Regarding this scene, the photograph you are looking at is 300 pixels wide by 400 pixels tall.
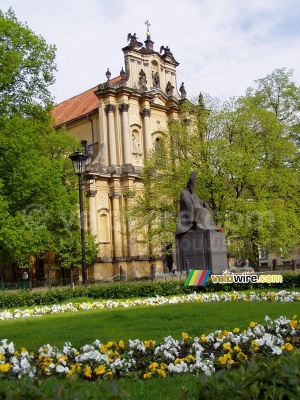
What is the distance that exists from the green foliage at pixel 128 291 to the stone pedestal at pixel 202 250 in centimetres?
181

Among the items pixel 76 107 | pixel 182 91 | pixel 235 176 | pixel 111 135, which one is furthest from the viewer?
pixel 76 107

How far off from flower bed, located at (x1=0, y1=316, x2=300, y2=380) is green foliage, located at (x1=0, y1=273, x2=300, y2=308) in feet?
34.0

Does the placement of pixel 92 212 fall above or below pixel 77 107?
below

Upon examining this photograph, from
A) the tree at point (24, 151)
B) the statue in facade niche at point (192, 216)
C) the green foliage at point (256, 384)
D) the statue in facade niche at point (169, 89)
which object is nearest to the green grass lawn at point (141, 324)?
the green foliage at point (256, 384)

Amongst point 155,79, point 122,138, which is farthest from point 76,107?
point 122,138

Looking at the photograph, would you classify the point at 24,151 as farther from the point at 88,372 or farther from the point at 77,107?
the point at 77,107

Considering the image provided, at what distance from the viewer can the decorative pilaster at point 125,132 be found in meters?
43.2

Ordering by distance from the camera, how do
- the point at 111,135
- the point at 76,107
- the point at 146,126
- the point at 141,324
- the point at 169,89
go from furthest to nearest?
the point at 76,107 < the point at 169,89 < the point at 146,126 < the point at 111,135 < the point at 141,324

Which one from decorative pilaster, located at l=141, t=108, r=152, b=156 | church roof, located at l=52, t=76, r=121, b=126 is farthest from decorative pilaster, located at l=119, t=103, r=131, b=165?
church roof, located at l=52, t=76, r=121, b=126

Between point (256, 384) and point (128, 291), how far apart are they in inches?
565

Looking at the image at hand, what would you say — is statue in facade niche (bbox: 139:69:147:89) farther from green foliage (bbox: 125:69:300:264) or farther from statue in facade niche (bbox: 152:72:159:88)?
green foliage (bbox: 125:69:300:264)

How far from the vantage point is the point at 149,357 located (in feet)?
20.4

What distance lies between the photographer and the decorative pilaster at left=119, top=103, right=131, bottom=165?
4322cm

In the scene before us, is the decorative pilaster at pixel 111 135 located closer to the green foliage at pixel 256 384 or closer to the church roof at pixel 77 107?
the church roof at pixel 77 107
